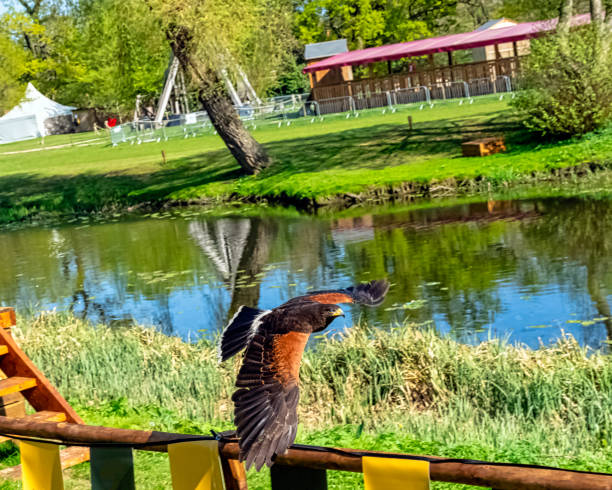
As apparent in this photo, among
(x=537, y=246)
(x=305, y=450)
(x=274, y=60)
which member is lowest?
(x=537, y=246)

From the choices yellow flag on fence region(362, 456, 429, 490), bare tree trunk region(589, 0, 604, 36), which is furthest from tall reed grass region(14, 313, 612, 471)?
bare tree trunk region(589, 0, 604, 36)

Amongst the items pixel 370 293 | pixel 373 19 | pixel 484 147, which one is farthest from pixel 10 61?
pixel 370 293

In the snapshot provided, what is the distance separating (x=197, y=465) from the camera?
395cm

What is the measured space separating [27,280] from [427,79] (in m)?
31.1

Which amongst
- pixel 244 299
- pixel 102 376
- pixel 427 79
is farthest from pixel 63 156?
pixel 102 376

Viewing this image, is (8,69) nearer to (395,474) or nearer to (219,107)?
(219,107)

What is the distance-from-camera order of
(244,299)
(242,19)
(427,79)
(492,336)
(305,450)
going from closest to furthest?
(305,450) < (492,336) < (244,299) < (242,19) < (427,79)

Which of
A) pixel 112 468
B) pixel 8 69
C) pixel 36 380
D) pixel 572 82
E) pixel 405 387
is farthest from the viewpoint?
pixel 8 69

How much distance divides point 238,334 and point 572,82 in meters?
23.7

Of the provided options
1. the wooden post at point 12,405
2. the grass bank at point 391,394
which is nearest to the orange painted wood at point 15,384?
the wooden post at point 12,405

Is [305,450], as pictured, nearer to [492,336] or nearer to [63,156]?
[492,336]

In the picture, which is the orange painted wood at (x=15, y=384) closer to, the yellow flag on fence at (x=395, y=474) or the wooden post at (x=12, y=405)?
the wooden post at (x=12, y=405)

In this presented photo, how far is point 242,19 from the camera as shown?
29.2 meters

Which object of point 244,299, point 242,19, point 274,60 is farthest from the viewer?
point 274,60
